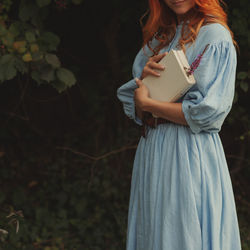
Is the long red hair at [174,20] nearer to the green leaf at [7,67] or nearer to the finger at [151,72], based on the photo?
the finger at [151,72]

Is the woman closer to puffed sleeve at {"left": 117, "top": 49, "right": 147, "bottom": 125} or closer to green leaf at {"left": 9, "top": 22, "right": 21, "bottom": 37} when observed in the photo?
puffed sleeve at {"left": 117, "top": 49, "right": 147, "bottom": 125}

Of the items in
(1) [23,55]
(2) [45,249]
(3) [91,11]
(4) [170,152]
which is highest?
(3) [91,11]

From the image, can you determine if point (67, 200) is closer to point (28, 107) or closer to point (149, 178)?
point (28, 107)

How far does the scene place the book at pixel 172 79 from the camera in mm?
1698

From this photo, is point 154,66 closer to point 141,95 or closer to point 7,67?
point 141,95

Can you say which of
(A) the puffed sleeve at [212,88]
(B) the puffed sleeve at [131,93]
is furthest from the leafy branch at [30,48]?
(A) the puffed sleeve at [212,88]

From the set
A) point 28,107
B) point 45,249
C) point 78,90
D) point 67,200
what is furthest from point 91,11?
point 45,249

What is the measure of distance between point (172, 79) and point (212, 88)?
17 centimetres

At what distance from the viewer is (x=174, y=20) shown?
204 cm

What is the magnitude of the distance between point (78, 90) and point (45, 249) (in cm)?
147

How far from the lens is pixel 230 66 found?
5.68 feet

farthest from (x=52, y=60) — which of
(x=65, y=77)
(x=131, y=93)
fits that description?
(x=131, y=93)

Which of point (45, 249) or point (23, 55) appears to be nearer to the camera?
point (23, 55)

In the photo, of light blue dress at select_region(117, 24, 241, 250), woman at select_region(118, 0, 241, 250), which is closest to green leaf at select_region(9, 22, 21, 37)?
woman at select_region(118, 0, 241, 250)
